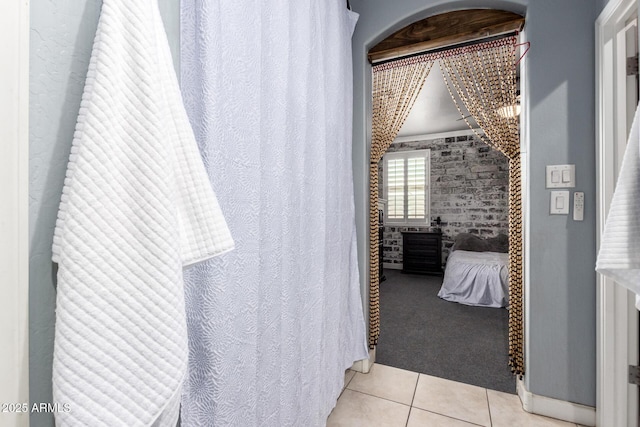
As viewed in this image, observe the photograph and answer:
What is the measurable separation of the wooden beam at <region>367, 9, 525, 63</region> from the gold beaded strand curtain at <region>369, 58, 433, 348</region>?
0.13 meters

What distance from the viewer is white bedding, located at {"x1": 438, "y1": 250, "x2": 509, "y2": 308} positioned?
3.74m

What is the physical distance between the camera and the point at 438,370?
2.20m

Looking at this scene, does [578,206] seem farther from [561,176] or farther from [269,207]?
[269,207]

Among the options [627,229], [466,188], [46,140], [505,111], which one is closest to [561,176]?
[505,111]

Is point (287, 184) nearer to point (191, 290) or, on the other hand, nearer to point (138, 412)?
point (191, 290)

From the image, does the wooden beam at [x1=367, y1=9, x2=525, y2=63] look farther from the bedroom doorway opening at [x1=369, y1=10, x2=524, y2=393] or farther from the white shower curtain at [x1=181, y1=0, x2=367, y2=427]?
the bedroom doorway opening at [x1=369, y1=10, x2=524, y2=393]

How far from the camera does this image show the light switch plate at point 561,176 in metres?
1.65

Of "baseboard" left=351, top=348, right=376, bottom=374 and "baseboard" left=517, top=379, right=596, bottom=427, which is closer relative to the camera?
"baseboard" left=517, top=379, right=596, bottom=427

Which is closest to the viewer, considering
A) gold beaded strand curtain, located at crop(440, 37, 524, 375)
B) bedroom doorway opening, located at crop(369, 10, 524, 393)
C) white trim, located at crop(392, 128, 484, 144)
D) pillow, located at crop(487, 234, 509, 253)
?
gold beaded strand curtain, located at crop(440, 37, 524, 375)

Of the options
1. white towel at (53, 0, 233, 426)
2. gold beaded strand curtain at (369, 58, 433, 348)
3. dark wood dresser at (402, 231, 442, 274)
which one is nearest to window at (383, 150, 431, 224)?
dark wood dresser at (402, 231, 442, 274)

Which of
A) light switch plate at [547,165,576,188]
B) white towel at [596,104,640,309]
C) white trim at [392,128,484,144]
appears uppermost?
white trim at [392,128,484,144]

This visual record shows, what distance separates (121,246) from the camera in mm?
483

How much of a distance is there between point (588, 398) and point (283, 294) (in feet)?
6.24

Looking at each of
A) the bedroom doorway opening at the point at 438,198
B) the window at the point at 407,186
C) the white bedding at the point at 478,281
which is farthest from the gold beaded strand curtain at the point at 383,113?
the window at the point at 407,186
